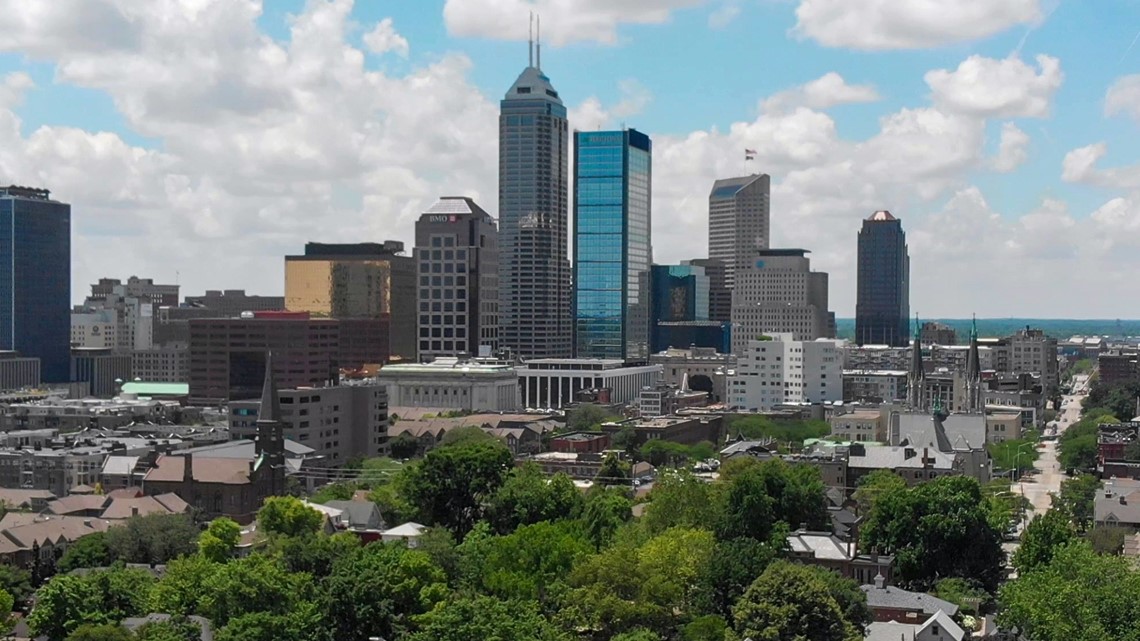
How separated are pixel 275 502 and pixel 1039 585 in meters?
44.1

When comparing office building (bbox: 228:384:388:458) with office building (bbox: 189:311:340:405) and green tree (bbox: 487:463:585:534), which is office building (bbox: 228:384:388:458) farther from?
green tree (bbox: 487:463:585:534)

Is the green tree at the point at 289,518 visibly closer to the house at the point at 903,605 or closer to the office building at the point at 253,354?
the house at the point at 903,605

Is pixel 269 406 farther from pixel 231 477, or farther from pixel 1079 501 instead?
pixel 1079 501

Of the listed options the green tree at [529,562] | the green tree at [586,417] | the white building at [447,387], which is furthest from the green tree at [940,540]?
the white building at [447,387]

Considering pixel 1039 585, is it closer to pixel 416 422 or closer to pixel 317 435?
pixel 317 435

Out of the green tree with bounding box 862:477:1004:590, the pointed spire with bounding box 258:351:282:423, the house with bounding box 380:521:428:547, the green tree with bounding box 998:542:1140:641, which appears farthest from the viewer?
the pointed spire with bounding box 258:351:282:423

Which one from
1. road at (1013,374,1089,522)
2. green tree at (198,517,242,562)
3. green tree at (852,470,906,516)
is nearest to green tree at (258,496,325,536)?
green tree at (198,517,242,562)

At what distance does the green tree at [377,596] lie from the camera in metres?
66.6

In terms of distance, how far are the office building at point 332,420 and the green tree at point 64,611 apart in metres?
64.8

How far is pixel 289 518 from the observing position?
86812mm

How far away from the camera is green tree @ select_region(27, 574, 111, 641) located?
67.1 meters

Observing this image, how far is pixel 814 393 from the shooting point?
200 meters

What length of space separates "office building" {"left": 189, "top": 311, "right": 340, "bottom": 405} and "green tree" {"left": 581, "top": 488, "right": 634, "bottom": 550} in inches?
3879

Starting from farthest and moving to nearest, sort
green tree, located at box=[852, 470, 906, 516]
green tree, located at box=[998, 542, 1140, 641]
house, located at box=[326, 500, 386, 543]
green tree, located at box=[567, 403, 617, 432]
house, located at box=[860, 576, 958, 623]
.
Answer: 1. green tree, located at box=[567, 403, 617, 432]
2. green tree, located at box=[852, 470, 906, 516]
3. house, located at box=[326, 500, 386, 543]
4. house, located at box=[860, 576, 958, 623]
5. green tree, located at box=[998, 542, 1140, 641]
